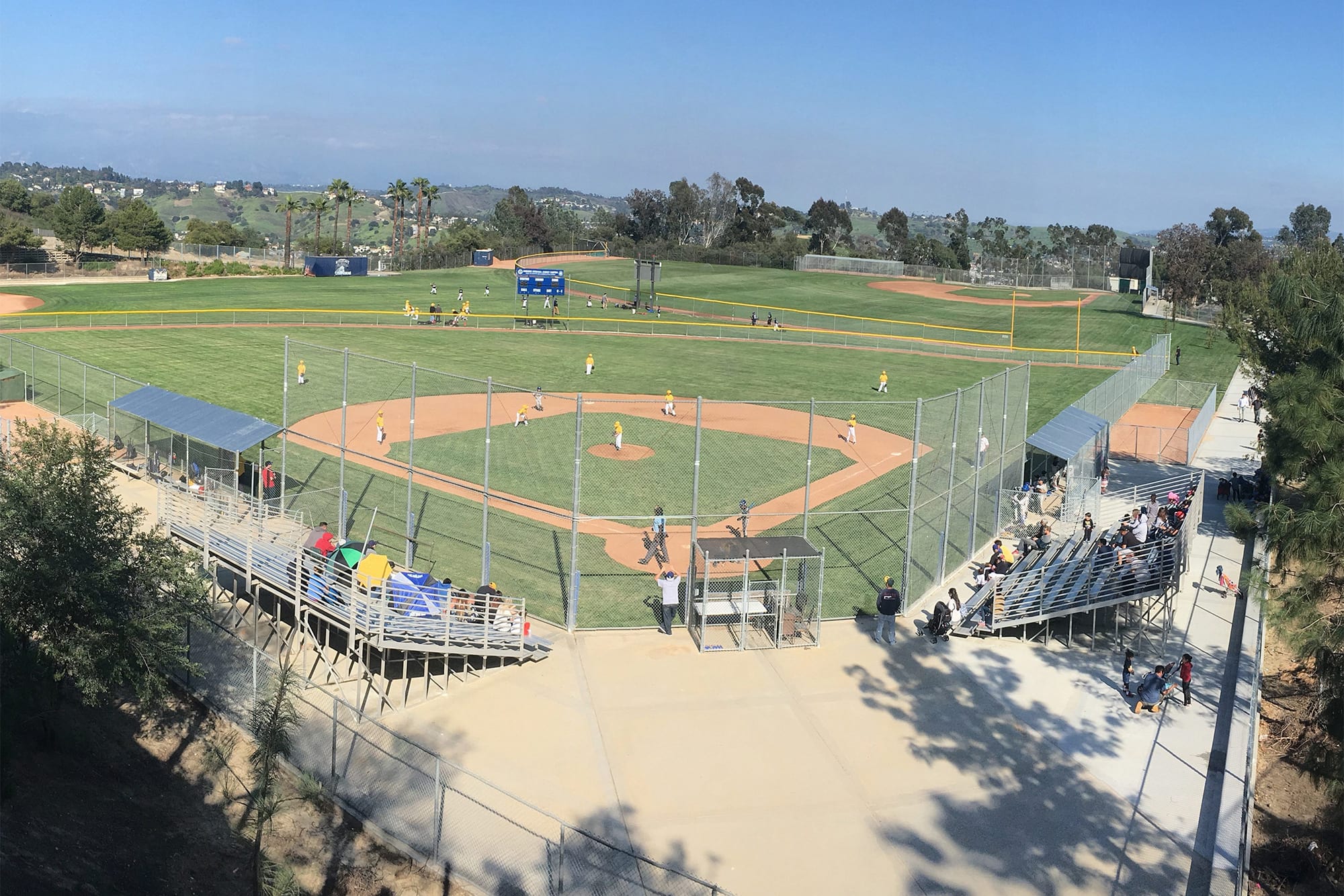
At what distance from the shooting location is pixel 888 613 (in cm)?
1992

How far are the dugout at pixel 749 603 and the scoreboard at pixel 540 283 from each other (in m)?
48.9

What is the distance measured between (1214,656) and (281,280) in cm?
7395

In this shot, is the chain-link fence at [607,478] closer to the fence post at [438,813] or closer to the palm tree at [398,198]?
the fence post at [438,813]

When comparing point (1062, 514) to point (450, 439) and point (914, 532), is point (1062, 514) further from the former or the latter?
point (450, 439)

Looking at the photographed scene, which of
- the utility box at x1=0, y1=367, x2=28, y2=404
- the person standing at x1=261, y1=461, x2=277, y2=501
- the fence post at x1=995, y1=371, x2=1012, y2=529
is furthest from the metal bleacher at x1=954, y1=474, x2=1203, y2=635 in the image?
the utility box at x1=0, y1=367, x2=28, y2=404

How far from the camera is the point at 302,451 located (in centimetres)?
3059

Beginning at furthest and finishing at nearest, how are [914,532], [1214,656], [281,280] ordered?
[281,280] < [914,532] < [1214,656]

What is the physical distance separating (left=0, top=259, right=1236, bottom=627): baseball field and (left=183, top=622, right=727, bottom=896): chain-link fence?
5.02 meters

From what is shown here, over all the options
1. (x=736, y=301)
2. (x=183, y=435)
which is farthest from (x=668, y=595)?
(x=736, y=301)

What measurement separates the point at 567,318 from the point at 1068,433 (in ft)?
133

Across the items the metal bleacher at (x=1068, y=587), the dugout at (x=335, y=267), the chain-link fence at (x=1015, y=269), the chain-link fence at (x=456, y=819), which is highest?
the chain-link fence at (x=1015, y=269)

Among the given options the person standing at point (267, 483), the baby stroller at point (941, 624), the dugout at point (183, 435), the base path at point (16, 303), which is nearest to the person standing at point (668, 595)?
the baby stroller at point (941, 624)

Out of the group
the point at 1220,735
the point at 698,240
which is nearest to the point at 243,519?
the point at 1220,735

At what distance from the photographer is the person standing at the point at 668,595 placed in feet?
65.1
